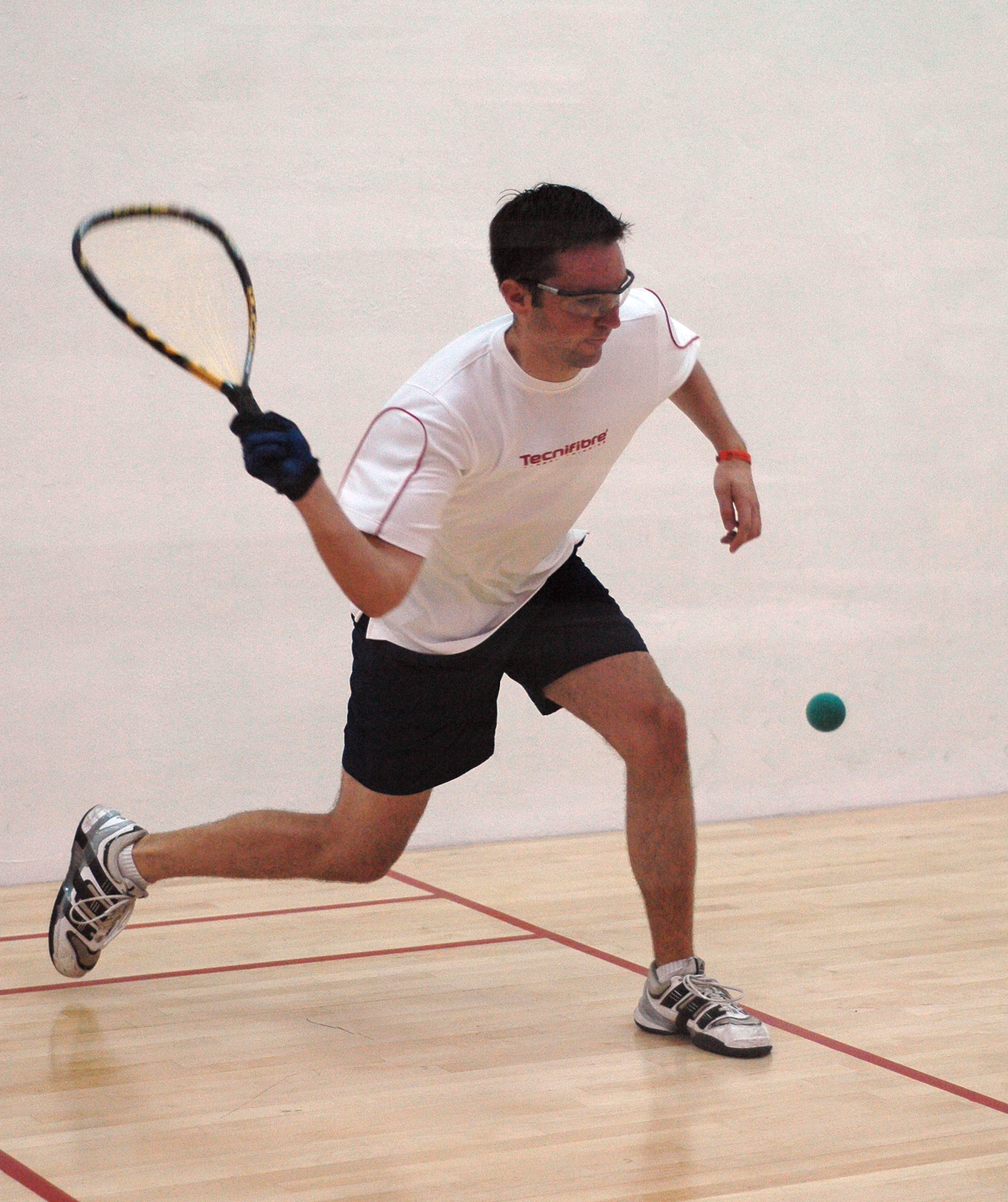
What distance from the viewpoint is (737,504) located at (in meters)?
2.02

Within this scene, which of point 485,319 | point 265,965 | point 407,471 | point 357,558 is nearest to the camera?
point 357,558

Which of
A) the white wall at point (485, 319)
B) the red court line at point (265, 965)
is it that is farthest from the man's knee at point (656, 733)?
the white wall at point (485, 319)

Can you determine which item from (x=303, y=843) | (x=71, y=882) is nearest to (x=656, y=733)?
(x=303, y=843)

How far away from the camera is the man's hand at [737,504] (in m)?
2.00

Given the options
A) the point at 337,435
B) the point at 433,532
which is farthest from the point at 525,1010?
the point at 337,435

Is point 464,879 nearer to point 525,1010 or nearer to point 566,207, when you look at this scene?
point 525,1010

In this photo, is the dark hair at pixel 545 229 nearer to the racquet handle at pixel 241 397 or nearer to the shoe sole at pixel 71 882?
the racquet handle at pixel 241 397

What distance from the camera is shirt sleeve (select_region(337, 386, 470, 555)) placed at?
1.69 metres

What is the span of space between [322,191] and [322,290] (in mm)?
176

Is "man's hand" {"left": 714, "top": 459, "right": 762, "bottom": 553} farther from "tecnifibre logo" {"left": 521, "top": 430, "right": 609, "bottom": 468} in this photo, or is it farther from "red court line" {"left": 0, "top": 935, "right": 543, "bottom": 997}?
"red court line" {"left": 0, "top": 935, "right": 543, "bottom": 997}

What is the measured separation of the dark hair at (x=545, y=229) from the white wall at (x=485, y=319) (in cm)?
123

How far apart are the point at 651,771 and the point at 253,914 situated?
A: 3.16 feet

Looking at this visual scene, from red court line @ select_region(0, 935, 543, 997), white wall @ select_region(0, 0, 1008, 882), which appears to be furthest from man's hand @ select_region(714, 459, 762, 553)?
white wall @ select_region(0, 0, 1008, 882)

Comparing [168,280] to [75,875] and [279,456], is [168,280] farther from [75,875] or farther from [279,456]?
[279,456]
